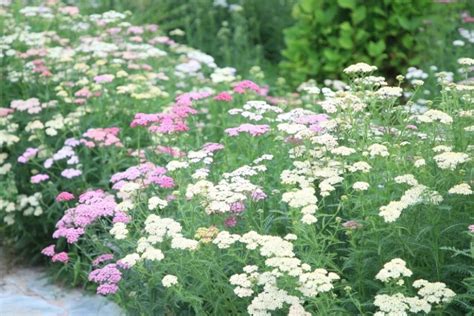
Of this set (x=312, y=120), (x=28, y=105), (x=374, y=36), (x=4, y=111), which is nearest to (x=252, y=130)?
(x=312, y=120)

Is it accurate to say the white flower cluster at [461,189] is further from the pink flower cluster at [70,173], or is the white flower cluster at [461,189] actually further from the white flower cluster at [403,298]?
the pink flower cluster at [70,173]

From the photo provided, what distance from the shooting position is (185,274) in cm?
351

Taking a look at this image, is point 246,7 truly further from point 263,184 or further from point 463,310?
point 463,310

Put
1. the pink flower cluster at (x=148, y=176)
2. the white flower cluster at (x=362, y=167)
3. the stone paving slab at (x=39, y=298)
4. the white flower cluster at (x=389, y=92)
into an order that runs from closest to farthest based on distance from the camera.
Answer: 1. the white flower cluster at (x=362, y=167)
2. the white flower cluster at (x=389, y=92)
3. the pink flower cluster at (x=148, y=176)
4. the stone paving slab at (x=39, y=298)

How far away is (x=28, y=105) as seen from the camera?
5.02 metres

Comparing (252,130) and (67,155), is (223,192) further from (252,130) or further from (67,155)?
(67,155)

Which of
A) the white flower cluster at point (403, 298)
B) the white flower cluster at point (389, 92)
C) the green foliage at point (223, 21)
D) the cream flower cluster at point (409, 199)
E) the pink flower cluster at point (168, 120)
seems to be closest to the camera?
the white flower cluster at point (403, 298)

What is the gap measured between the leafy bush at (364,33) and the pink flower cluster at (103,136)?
2.65 m

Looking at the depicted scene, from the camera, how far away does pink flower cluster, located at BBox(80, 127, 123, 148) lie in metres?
4.61

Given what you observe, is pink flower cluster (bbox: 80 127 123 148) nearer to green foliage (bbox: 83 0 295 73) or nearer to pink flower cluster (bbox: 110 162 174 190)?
pink flower cluster (bbox: 110 162 174 190)

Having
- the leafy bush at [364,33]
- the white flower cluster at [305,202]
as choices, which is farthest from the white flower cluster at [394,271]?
the leafy bush at [364,33]

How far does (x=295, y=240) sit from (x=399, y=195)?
47 centimetres

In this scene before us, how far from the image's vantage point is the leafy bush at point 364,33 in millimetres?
6809

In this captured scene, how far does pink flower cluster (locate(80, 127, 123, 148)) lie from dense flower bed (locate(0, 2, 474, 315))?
0.02m
